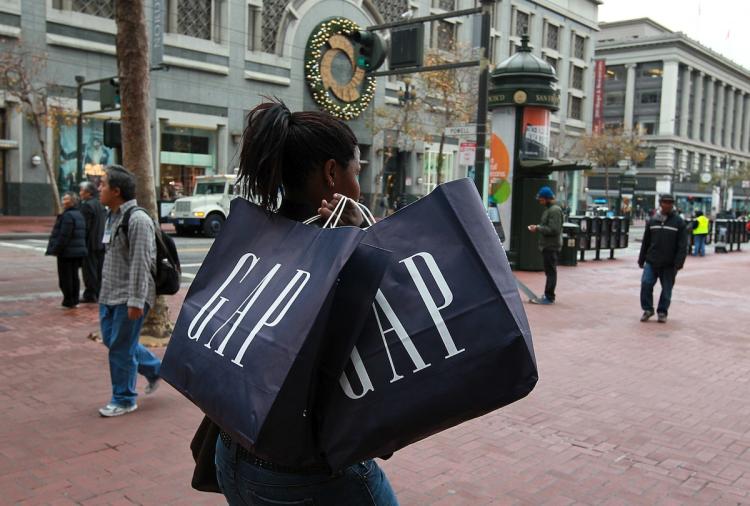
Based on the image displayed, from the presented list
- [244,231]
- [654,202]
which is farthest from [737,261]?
[654,202]

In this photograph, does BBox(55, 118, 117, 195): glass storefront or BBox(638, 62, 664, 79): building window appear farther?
BBox(638, 62, 664, 79): building window

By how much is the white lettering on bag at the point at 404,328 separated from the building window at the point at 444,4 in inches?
1815

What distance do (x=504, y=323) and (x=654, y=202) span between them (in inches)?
3143

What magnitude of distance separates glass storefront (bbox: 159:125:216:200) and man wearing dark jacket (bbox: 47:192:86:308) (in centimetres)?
2283

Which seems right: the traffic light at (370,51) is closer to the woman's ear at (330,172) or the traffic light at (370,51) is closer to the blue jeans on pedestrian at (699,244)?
the woman's ear at (330,172)

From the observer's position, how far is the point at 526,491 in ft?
13.1

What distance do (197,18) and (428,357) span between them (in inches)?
1366

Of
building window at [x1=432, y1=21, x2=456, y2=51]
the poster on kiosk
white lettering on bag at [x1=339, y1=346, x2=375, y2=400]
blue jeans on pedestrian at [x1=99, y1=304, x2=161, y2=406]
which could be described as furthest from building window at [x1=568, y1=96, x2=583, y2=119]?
white lettering on bag at [x1=339, y1=346, x2=375, y2=400]

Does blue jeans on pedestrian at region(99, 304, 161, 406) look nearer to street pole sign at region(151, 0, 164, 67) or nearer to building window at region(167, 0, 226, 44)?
street pole sign at region(151, 0, 164, 67)

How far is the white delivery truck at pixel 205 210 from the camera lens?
24.1m

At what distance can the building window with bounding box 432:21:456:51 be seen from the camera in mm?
43938

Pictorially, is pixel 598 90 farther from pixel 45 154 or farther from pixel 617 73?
pixel 45 154

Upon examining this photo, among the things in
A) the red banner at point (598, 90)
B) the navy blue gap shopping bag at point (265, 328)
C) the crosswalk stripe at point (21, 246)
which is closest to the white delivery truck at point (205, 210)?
the crosswalk stripe at point (21, 246)

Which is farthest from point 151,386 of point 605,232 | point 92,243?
point 605,232
